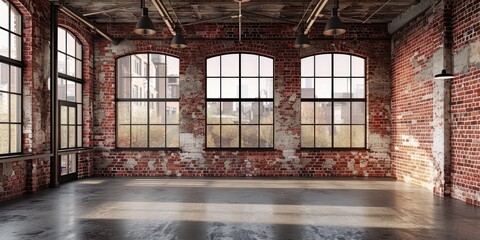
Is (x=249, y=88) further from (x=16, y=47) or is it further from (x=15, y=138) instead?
(x=15, y=138)

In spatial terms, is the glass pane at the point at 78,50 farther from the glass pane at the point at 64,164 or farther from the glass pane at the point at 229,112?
the glass pane at the point at 229,112

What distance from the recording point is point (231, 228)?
437 cm

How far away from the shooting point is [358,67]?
9289 millimetres

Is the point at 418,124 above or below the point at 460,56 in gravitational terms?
below

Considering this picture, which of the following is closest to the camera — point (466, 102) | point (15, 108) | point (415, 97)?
point (466, 102)

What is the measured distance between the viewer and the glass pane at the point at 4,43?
20.2 ft

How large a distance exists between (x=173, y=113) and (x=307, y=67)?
12.6 feet

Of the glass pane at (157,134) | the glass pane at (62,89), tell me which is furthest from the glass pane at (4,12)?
the glass pane at (157,134)

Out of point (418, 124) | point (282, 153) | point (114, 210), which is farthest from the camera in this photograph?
point (282, 153)

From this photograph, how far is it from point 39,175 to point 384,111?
329 inches

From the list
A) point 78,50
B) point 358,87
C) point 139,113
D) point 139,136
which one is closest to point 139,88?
point 139,113

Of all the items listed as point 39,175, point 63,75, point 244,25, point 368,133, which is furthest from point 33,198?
point 368,133

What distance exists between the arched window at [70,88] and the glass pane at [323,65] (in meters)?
6.28

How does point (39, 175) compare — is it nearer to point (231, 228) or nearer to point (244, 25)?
point (231, 228)
